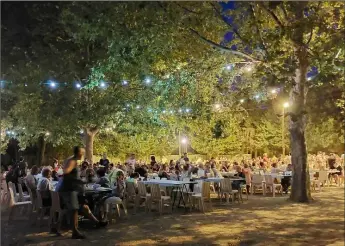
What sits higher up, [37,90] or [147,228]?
Answer: [37,90]

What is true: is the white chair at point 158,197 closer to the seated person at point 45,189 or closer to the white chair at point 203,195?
the white chair at point 203,195

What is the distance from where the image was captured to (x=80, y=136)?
23719 millimetres

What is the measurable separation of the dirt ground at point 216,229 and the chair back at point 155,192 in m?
0.40

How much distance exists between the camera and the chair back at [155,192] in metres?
10.1

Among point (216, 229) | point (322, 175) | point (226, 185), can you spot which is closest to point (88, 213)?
point (216, 229)

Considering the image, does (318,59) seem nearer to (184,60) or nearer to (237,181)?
(184,60)

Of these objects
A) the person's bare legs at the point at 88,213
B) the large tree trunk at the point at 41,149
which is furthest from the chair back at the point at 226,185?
the large tree trunk at the point at 41,149

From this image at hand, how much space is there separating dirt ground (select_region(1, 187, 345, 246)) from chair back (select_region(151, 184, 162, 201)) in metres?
0.40

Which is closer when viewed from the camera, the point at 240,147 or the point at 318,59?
the point at 318,59

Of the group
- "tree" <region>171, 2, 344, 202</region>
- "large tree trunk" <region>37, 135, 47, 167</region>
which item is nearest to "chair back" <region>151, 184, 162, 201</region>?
"tree" <region>171, 2, 344, 202</region>

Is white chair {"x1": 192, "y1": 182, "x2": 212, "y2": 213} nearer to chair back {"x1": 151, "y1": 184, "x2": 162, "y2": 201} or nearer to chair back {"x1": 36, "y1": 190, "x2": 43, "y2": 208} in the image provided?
chair back {"x1": 151, "y1": 184, "x2": 162, "y2": 201}

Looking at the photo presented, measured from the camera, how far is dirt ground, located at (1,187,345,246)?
23.3 feet

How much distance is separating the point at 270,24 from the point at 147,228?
5758 mm

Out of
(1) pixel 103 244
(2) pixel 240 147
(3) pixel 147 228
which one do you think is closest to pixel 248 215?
(3) pixel 147 228
